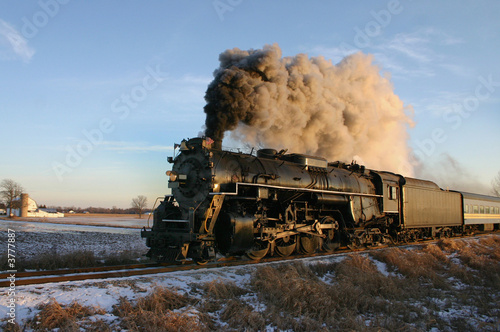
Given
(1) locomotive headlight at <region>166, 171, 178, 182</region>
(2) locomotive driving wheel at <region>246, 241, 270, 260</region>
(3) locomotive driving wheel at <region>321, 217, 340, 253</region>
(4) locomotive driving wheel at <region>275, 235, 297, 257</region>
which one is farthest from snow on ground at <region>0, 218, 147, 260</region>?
(3) locomotive driving wheel at <region>321, 217, 340, 253</region>

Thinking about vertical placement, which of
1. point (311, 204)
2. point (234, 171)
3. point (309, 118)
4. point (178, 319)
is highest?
point (309, 118)

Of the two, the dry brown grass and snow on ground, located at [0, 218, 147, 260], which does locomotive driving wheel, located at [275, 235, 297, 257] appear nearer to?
snow on ground, located at [0, 218, 147, 260]

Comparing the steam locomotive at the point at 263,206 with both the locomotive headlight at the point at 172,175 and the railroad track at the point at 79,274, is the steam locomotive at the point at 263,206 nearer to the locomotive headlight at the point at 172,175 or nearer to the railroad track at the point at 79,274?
the locomotive headlight at the point at 172,175

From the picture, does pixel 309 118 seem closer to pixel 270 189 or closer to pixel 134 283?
pixel 270 189

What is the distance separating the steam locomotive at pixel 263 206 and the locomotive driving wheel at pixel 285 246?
40 millimetres

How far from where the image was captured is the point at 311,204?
13211 millimetres

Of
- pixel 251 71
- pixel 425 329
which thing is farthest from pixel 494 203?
pixel 425 329

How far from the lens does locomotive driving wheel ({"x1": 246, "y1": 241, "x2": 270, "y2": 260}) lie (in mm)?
11078

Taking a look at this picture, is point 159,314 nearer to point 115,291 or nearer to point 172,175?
point 115,291

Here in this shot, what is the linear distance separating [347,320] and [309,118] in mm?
19820

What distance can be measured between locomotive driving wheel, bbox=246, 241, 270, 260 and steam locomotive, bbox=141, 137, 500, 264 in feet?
0.10

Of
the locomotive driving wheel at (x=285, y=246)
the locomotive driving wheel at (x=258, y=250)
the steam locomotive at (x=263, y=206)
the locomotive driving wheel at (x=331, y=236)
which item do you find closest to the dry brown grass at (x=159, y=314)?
the steam locomotive at (x=263, y=206)

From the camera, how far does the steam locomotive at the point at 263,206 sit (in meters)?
10.2

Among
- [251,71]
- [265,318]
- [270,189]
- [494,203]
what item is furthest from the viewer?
[494,203]
